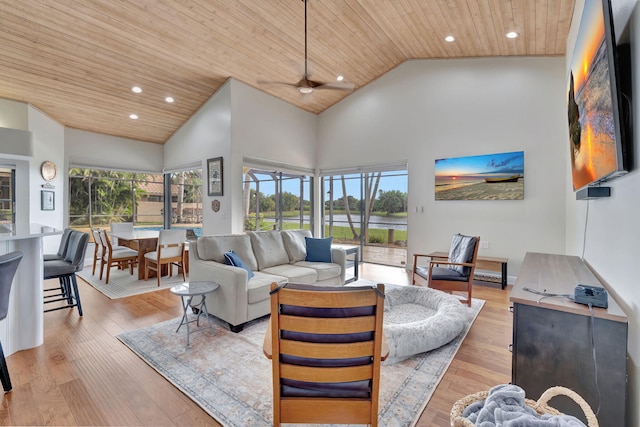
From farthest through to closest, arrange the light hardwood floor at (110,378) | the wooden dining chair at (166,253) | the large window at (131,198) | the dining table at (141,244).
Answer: the large window at (131,198) < the dining table at (141,244) < the wooden dining chair at (166,253) < the light hardwood floor at (110,378)

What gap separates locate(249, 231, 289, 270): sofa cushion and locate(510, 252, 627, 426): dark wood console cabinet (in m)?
2.87

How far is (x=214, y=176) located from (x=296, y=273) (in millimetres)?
3091

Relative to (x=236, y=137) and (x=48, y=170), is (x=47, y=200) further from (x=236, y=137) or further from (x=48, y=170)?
(x=236, y=137)

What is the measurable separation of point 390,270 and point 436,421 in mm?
4339

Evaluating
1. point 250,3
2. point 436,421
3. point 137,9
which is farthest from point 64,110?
point 436,421

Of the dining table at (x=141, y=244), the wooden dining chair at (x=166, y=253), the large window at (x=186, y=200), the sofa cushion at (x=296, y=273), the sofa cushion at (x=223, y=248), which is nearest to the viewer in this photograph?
the sofa cushion at (x=223, y=248)

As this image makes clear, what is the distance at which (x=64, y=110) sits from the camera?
5637mm

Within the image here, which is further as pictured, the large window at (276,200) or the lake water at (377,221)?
the large window at (276,200)

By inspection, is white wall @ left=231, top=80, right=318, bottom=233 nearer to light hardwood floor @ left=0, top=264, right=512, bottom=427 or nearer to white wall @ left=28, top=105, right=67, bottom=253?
light hardwood floor @ left=0, top=264, right=512, bottom=427

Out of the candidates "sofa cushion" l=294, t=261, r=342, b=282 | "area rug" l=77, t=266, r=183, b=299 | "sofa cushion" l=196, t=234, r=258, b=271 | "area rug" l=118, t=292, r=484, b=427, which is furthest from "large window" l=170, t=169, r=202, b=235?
"area rug" l=118, t=292, r=484, b=427

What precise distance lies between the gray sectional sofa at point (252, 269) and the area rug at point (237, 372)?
0.78 feet

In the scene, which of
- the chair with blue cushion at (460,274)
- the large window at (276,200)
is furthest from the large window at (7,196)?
the chair with blue cushion at (460,274)

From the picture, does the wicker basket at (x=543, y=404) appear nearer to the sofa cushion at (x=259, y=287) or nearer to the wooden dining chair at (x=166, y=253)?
the sofa cushion at (x=259, y=287)

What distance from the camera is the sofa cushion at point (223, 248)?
3455 mm
